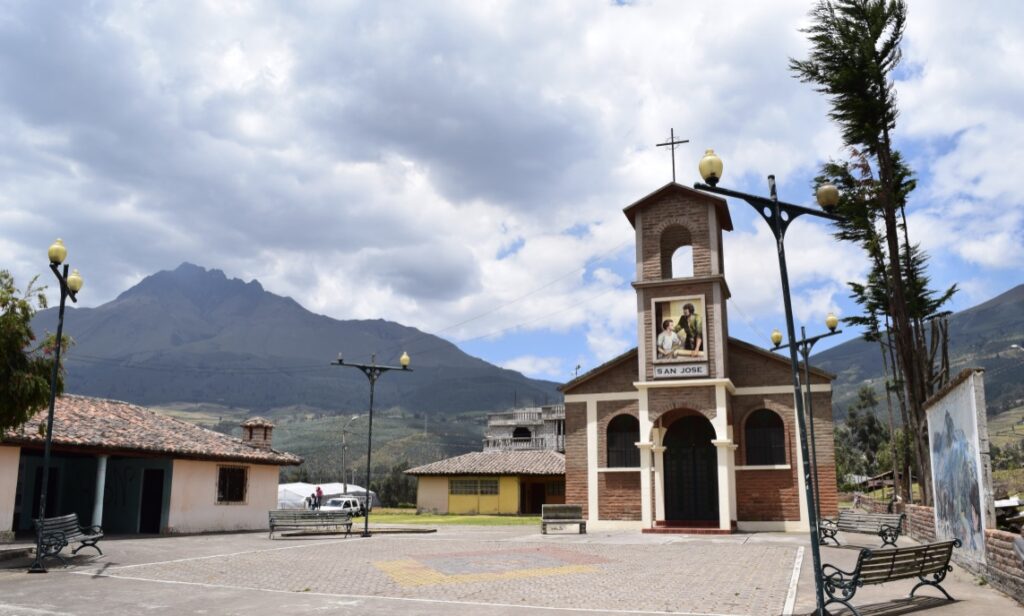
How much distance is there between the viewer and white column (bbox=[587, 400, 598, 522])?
28.3 meters

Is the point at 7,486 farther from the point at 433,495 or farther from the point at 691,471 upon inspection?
the point at 433,495

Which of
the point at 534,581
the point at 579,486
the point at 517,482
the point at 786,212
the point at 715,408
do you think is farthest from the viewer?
the point at 517,482

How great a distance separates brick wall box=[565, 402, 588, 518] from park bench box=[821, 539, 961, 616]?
17510 mm

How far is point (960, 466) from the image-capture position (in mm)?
14633

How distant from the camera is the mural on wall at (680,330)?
88.4 feet

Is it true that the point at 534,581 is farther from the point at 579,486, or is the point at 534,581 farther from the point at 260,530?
the point at 260,530

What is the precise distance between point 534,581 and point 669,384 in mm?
13988

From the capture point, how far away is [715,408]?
86.2ft

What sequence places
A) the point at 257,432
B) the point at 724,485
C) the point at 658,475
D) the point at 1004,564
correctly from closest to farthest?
the point at 1004,564
the point at 724,485
the point at 658,475
the point at 257,432

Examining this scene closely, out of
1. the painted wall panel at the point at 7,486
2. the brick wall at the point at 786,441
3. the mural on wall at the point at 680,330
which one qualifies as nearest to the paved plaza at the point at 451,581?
the painted wall panel at the point at 7,486

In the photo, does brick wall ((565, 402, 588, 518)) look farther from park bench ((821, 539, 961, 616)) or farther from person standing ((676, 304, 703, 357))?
park bench ((821, 539, 961, 616))

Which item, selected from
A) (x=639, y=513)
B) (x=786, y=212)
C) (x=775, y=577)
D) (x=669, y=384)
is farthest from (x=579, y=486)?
(x=786, y=212)

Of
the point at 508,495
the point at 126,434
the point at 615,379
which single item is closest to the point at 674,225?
the point at 615,379

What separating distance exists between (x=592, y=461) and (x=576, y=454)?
0.71 metres
